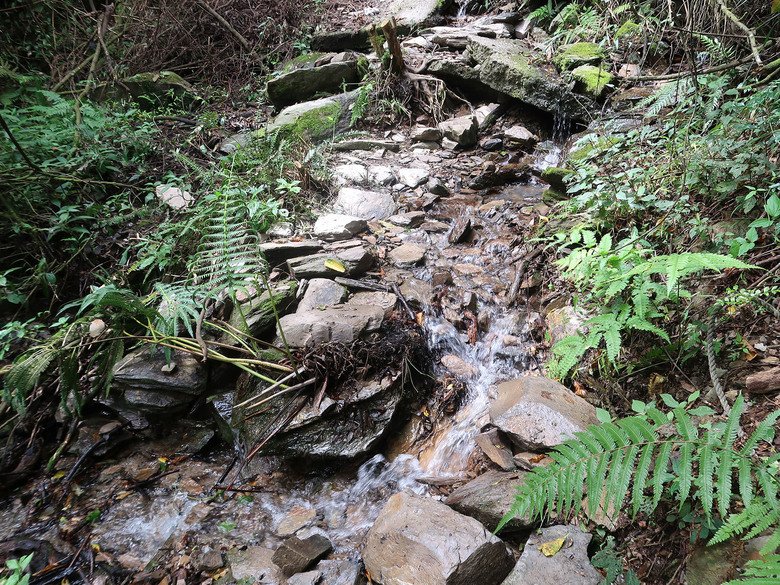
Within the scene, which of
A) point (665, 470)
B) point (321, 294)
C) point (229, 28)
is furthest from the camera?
point (229, 28)

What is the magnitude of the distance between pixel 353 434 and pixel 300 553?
0.78 meters

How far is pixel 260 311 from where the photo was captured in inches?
128

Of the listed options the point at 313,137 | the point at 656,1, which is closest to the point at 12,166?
the point at 313,137

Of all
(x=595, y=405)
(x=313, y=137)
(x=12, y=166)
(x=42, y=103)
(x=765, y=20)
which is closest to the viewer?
(x=595, y=405)

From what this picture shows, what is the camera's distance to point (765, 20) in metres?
3.20

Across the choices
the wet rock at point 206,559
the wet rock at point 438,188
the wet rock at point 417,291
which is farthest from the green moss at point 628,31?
the wet rock at point 206,559

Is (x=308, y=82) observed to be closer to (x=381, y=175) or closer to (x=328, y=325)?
(x=381, y=175)

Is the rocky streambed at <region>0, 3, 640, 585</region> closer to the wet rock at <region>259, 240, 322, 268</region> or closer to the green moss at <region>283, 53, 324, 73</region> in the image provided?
the wet rock at <region>259, 240, 322, 268</region>

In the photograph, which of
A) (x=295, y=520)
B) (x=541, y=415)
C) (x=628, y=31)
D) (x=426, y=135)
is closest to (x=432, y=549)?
(x=541, y=415)

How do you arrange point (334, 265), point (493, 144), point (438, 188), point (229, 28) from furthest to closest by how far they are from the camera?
1. point (229, 28)
2. point (493, 144)
3. point (438, 188)
4. point (334, 265)

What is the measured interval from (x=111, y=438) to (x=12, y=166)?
284cm

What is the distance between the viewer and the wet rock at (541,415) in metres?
2.30

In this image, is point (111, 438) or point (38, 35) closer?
point (111, 438)

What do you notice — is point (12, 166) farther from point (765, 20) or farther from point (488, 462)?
point (765, 20)
